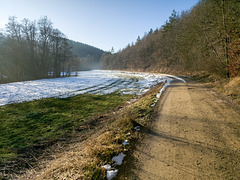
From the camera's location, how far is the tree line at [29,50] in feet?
93.2

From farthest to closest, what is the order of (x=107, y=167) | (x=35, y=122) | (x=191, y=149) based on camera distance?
1. (x=35, y=122)
2. (x=191, y=149)
3. (x=107, y=167)

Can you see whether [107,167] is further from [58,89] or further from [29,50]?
[29,50]

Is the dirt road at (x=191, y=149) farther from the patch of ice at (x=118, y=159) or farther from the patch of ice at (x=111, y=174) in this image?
the patch of ice at (x=118, y=159)

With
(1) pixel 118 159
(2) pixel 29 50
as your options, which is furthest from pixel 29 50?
(1) pixel 118 159

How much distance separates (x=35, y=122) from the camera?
7.66 meters

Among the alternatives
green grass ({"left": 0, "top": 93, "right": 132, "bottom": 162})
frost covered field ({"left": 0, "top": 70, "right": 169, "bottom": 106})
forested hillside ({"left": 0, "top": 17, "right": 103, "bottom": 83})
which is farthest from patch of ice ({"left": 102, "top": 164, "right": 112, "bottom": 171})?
forested hillside ({"left": 0, "top": 17, "right": 103, "bottom": 83})

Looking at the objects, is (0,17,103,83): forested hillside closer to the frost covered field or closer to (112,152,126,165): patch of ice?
the frost covered field

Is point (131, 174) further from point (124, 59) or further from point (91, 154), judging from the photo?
point (124, 59)

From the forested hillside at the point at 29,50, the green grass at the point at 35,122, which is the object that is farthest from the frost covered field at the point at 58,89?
the forested hillside at the point at 29,50

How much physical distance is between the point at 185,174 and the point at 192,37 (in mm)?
29192

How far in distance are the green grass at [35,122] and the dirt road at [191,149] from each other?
448 centimetres

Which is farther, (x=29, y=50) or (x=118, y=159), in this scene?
(x=29, y=50)

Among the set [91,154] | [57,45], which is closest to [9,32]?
[57,45]

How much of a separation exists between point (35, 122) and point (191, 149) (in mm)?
8132
